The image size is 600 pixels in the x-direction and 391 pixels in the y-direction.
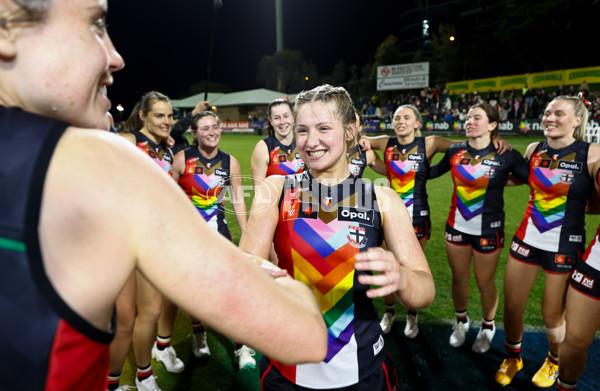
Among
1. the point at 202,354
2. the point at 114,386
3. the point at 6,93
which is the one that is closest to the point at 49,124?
the point at 6,93

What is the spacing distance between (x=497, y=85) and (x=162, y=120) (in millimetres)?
31767

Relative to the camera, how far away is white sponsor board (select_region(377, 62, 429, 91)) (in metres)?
36.9

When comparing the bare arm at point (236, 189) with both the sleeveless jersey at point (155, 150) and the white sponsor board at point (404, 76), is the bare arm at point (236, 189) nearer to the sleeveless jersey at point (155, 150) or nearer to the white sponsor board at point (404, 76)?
the sleeveless jersey at point (155, 150)

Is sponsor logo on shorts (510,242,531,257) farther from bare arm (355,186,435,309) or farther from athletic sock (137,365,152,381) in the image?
athletic sock (137,365,152,381)

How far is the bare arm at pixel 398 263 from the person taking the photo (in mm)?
1204

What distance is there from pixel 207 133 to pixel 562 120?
13.4 feet

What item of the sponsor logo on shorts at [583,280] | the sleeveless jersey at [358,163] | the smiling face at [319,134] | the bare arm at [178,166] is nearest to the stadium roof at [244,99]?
the sleeveless jersey at [358,163]

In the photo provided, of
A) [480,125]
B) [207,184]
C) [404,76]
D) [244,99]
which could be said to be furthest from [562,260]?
[244,99]

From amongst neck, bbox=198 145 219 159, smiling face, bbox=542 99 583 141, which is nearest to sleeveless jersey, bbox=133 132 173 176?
neck, bbox=198 145 219 159

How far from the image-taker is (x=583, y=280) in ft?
9.97

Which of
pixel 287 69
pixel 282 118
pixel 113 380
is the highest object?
pixel 287 69

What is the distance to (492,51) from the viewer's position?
4338 centimetres

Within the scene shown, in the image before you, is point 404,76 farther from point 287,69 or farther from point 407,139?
point 407,139

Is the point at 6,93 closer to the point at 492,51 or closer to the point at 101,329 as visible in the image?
the point at 101,329
